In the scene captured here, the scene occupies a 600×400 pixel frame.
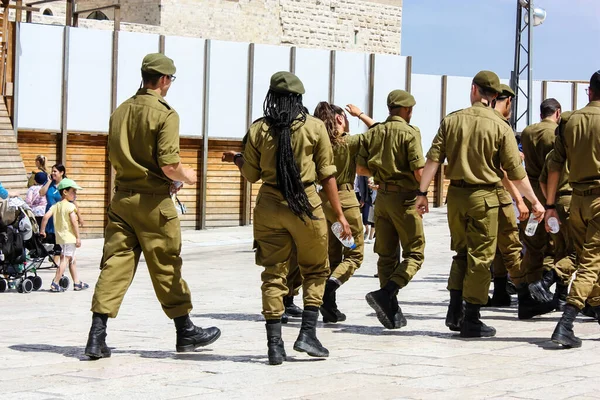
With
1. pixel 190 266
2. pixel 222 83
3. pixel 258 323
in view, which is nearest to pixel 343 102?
pixel 222 83

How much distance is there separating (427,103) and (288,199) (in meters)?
21.6

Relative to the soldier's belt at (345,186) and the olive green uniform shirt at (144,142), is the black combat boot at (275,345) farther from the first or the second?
the soldier's belt at (345,186)

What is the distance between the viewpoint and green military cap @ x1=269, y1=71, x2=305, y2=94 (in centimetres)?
816

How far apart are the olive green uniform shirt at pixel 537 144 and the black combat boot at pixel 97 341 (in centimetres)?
501

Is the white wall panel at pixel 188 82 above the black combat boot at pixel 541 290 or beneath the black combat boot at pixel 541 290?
above

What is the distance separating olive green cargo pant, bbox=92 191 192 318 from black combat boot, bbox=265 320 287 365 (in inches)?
29.2

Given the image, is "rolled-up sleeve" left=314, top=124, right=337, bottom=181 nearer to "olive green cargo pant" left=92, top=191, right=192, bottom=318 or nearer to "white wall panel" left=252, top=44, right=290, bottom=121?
"olive green cargo pant" left=92, top=191, right=192, bottom=318

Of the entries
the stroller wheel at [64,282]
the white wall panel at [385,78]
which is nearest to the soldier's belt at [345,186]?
the stroller wheel at [64,282]

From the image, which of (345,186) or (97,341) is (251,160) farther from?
(345,186)

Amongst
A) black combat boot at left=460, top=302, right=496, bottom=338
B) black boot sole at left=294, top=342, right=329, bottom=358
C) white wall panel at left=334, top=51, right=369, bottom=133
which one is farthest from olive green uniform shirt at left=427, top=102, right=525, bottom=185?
white wall panel at left=334, top=51, right=369, bottom=133

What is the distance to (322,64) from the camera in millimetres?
26938

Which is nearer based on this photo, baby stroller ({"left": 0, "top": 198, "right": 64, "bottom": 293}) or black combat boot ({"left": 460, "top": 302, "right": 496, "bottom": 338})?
black combat boot ({"left": 460, "top": 302, "right": 496, "bottom": 338})

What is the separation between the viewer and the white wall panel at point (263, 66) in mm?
25938

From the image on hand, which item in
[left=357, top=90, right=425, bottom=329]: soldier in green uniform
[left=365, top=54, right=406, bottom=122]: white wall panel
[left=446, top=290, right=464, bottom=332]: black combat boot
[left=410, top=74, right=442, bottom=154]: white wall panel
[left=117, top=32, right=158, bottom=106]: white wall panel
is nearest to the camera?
[left=446, top=290, right=464, bottom=332]: black combat boot
